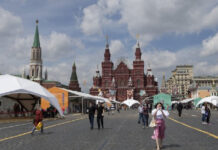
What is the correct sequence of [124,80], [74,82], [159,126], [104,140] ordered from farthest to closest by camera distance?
[74,82] → [124,80] → [104,140] → [159,126]

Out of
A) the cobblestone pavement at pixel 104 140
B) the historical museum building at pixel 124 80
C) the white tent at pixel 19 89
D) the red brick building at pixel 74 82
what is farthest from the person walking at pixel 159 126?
the red brick building at pixel 74 82

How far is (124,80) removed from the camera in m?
102

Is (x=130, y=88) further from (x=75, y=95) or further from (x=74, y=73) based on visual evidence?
(x=75, y=95)

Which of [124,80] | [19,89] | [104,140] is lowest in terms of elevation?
[104,140]

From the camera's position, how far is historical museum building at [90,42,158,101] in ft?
326

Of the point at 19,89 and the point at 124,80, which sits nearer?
the point at 19,89

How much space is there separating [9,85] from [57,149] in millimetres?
19067

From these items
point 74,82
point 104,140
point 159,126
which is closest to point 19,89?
point 104,140

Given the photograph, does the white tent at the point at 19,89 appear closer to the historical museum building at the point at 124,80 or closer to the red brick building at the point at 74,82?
the historical museum building at the point at 124,80

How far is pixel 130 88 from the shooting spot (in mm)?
97562

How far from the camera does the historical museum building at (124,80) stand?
3912 inches

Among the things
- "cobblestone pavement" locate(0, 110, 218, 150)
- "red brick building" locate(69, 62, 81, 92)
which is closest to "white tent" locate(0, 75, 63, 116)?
"cobblestone pavement" locate(0, 110, 218, 150)

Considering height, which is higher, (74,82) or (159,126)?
(74,82)

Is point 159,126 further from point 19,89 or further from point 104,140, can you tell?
point 19,89
